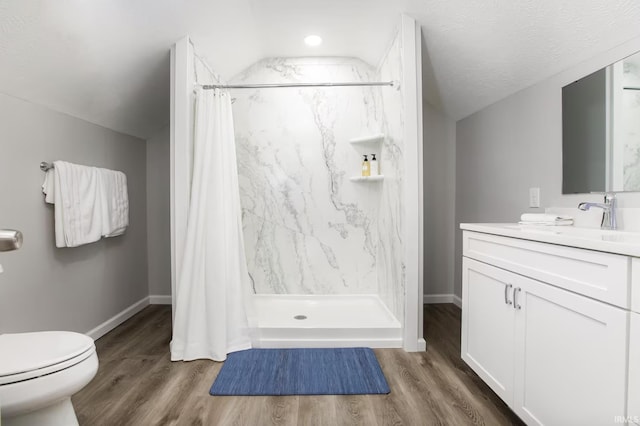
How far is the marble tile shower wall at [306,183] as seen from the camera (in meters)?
3.13

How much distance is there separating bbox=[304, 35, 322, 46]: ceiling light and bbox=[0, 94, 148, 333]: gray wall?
1.69 metres

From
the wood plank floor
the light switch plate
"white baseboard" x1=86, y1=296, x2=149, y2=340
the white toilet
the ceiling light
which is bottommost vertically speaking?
the wood plank floor

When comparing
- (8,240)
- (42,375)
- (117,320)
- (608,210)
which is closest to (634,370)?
(608,210)

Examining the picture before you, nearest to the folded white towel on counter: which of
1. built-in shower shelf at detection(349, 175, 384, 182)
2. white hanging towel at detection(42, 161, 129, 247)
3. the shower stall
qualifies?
built-in shower shelf at detection(349, 175, 384, 182)

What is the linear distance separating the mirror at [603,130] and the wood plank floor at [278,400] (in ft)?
3.90

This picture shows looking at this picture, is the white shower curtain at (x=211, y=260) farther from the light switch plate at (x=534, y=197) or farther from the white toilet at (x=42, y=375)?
the light switch plate at (x=534, y=197)

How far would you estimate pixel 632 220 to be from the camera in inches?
59.7

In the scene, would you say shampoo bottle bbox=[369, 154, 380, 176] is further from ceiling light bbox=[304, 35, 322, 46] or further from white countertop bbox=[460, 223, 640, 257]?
white countertop bbox=[460, 223, 640, 257]

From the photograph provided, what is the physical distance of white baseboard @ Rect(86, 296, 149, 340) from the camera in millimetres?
2441

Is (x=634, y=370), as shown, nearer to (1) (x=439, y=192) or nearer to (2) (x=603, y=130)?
(2) (x=603, y=130)

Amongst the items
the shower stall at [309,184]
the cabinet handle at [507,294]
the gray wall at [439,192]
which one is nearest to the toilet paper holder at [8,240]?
the cabinet handle at [507,294]

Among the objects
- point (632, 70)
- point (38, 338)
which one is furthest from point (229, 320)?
point (632, 70)

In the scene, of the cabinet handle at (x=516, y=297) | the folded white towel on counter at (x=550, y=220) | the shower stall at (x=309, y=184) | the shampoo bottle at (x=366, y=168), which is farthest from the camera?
the shower stall at (x=309, y=184)

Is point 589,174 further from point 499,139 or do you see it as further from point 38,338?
point 38,338
